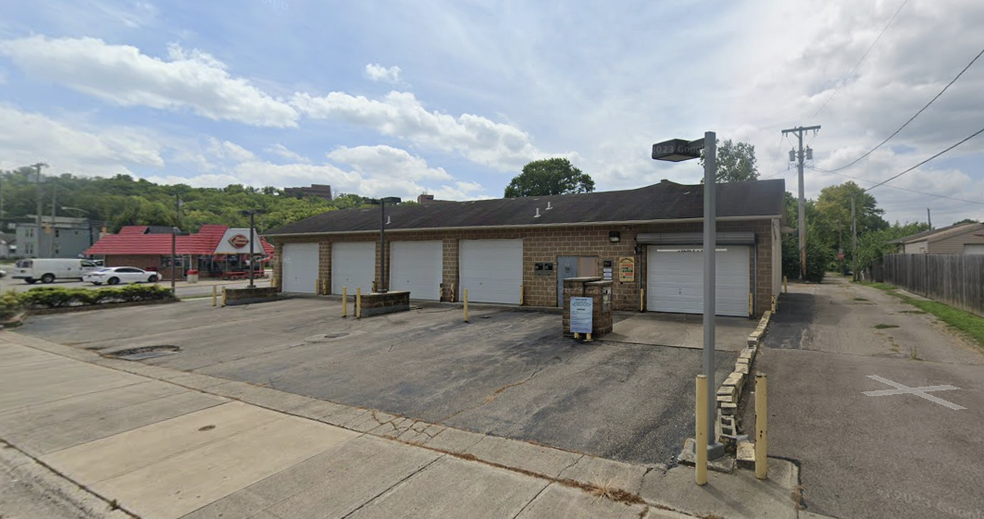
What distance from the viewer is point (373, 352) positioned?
33.5 feet

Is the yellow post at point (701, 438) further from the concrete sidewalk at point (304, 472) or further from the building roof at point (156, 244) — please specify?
the building roof at point (156, 244)

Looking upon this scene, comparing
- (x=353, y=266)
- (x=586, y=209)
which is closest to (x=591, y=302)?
(x=586, y=209)

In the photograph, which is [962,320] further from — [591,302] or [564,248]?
[564,248]

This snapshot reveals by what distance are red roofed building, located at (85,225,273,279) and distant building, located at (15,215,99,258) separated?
2639cm

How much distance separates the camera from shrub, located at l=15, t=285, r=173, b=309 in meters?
18.0

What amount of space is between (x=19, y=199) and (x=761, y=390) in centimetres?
11560

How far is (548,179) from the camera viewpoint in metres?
68.0

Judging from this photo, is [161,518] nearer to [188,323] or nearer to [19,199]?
[188,323]

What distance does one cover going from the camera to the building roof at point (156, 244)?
44.3 m

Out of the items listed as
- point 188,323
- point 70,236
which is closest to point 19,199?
point 70,236

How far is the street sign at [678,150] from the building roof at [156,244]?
154 ft

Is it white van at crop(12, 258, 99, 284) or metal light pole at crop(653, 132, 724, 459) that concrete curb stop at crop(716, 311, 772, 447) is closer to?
metal light pole at crop(653, 132, 724, 459)

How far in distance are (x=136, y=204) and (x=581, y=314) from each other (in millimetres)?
99226

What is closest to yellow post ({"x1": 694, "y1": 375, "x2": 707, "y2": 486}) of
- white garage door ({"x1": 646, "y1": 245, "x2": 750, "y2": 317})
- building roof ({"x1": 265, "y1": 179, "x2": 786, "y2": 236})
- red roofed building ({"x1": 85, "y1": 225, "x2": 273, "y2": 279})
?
building roof ({"x1": 265, "y1": 179, "x2": 786, "y2": 236})
